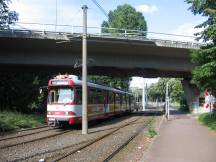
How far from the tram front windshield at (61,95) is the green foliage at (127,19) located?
222 feet

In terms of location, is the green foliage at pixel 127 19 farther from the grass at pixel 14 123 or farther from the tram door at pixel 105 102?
the grass at pixel 14 123

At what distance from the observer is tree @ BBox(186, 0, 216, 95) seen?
798 inches

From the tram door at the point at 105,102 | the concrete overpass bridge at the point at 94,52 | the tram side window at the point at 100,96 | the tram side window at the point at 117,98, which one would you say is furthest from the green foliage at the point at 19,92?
the tram side window at the point at 100,96

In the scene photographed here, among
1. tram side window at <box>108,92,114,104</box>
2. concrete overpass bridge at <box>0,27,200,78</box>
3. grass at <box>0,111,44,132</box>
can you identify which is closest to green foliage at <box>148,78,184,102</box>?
concrete overpass bridge at <box>0,27,200,78</box>

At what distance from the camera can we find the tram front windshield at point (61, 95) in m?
25.1

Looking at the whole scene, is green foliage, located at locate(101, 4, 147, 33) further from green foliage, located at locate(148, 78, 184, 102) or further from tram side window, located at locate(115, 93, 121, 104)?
tram side window, located at locate(115, 93, 121, 104)

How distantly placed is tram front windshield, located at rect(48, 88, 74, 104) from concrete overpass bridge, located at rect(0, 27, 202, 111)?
11983 millimetres

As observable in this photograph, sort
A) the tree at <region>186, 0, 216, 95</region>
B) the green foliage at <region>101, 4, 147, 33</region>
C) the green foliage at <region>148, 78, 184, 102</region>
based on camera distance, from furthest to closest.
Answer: the green foliage at <region>148, 78, 184, 102</region> → the green foliage at <region>101, 4, 147, 33</region> → the tree at <region>186, 0, 216, 95</region>

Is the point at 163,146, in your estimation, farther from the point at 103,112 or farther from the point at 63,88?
the point at 103,112

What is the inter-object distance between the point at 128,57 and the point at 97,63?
3515 millimetres

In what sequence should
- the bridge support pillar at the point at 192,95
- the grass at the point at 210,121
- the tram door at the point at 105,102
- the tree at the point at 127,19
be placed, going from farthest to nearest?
the tree at the point at 127,19, the bridge support pillar at the point at 192,95, the tram door at the point at 105,102, the grass at the point at 210,121

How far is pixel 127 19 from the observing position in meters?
93.8

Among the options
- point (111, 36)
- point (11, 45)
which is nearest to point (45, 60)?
point (11, 45)

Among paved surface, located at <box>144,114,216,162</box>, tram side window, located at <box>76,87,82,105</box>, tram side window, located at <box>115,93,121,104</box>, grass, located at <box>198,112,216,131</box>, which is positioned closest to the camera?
paved surface, located at <box>144,114,216,162</box>
